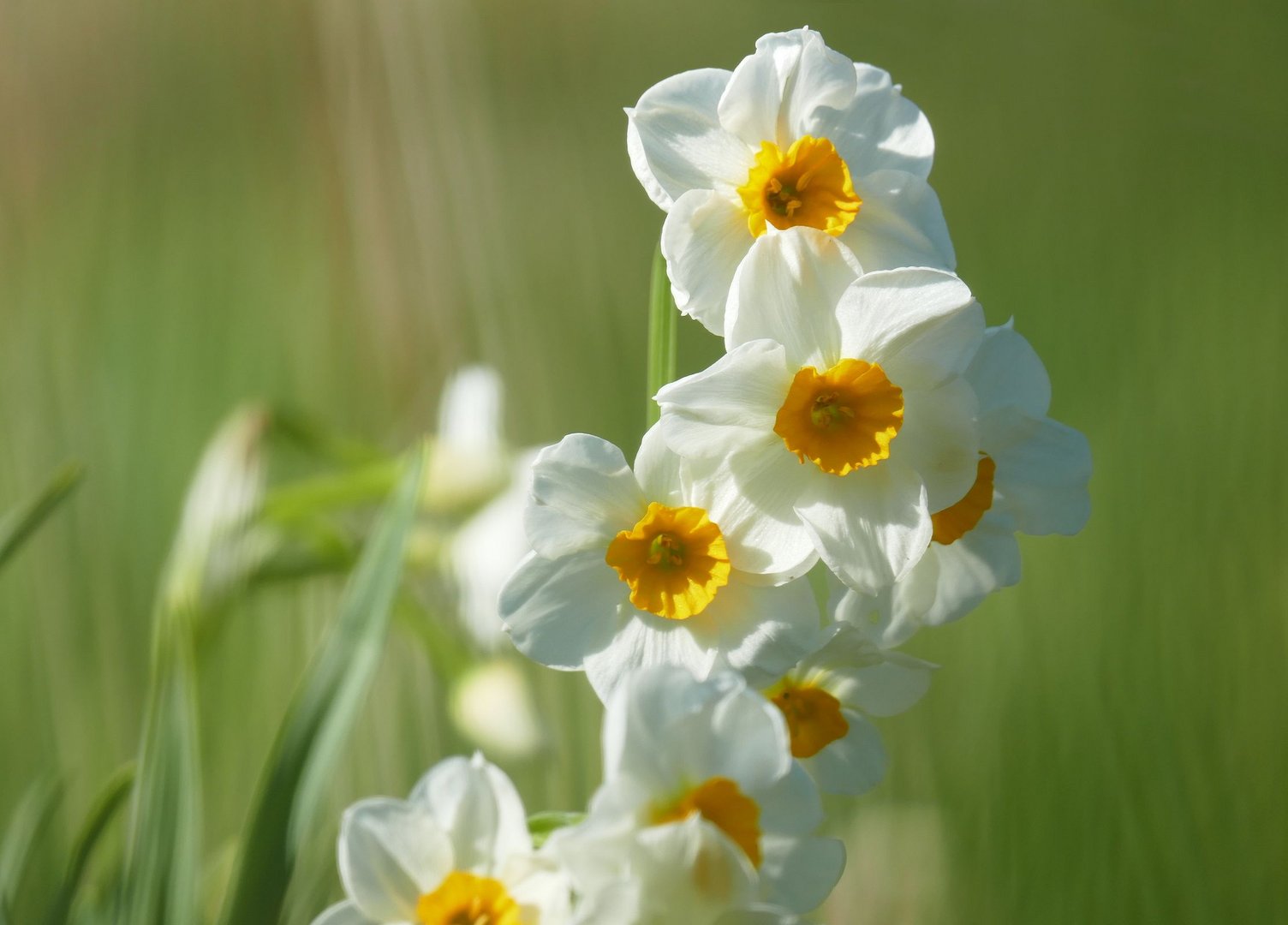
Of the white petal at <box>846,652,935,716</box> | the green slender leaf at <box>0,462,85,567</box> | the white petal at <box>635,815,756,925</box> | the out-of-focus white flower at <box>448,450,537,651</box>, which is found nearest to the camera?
the white petal at <box>635,815,756,925</box>

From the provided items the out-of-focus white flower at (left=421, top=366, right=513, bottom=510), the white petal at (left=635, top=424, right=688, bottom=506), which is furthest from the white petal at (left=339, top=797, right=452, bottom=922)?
the out-of-focus white flower at (left=421, top=366, right=513, bottom=510)

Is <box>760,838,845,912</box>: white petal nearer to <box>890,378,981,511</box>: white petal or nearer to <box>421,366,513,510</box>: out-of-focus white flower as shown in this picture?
<box>890,378,981,511</box>: white petal

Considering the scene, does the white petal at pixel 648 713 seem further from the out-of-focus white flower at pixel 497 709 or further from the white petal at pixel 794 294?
the out-of-focus white flower at pixel 497 709

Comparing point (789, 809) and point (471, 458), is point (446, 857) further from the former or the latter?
point (471, 458)

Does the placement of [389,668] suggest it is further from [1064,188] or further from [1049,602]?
[1064,188]

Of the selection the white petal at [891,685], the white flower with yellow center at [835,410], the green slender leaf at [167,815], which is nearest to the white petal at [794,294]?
the white flower with yellow center at [835,410]

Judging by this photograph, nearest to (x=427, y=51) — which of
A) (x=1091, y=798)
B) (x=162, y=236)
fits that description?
(x=162, y=236)
